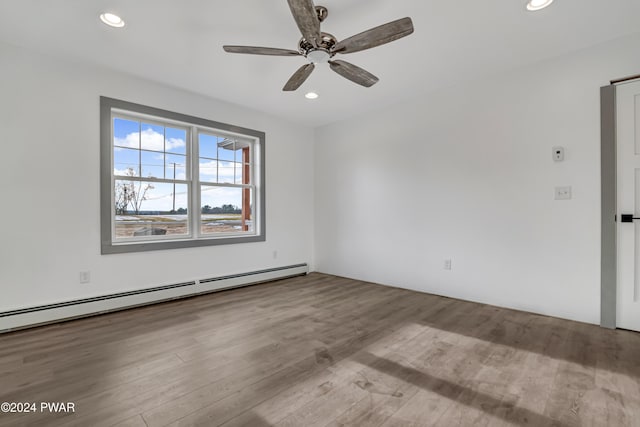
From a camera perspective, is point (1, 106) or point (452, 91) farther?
point (452, 91)

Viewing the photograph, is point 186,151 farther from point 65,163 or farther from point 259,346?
point 259,346

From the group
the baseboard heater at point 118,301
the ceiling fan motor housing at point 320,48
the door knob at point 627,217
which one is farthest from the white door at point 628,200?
the baseboard heater at point 118,301

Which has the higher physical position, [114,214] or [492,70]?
[492,70]

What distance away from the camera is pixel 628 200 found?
2.59 metres

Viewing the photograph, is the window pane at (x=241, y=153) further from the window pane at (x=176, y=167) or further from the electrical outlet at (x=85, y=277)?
the electrical outlet at (x=85, y=277)

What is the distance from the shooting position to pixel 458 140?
361cm

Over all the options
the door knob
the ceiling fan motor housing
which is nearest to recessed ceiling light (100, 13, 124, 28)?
the ceiling fan motor housing

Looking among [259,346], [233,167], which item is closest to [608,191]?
[259,346]

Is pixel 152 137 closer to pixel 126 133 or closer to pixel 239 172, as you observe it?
pixel 126 133

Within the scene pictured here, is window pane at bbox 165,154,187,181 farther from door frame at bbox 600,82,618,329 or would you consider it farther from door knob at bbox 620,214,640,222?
door knob at bbox 620,214,640,222

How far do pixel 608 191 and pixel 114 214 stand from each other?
5146 millimetres

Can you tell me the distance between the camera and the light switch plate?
286 centimetres

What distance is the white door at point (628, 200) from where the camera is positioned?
255cm

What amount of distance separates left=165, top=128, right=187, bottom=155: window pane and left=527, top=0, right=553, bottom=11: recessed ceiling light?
3.91m
